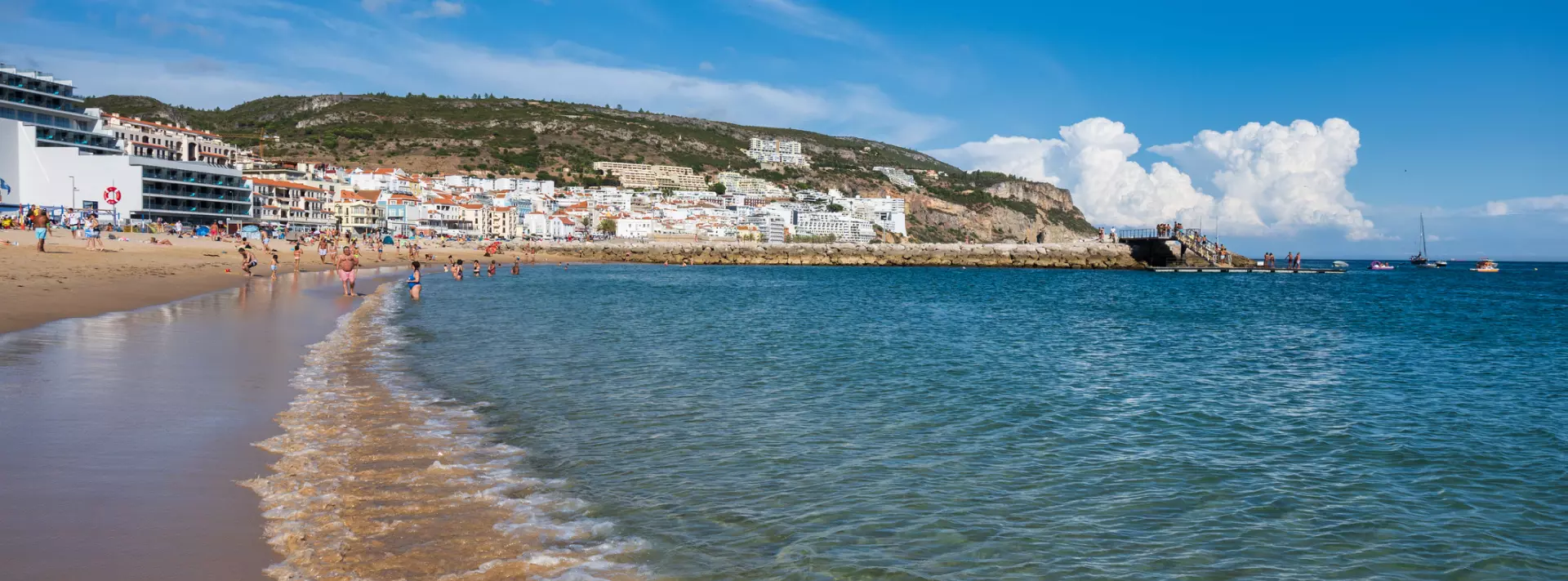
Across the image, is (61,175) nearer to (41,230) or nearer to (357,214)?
(357,214)

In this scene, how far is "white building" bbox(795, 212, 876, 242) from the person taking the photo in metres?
158

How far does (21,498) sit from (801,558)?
15.4 feet

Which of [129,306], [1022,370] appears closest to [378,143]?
[129,306]

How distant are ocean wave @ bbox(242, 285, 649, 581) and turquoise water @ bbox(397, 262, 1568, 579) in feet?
1.10

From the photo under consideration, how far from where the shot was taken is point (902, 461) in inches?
320

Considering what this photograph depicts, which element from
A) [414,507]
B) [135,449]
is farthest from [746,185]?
[414,507]

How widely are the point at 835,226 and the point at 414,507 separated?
15587 centimetres

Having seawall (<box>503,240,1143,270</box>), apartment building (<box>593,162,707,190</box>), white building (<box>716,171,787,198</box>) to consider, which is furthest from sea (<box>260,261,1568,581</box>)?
white building (<box>716,171,787,198</box>)

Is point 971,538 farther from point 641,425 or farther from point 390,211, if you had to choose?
point 390,211

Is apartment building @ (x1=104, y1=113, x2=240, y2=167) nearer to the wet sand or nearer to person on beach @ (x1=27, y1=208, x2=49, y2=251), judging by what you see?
person on beach @ (x1=27, y1=208, x2=49, y2=251)

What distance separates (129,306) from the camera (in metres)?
19.1

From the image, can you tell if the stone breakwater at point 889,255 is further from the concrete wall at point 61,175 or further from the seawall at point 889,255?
the concrete wall at point 61,175

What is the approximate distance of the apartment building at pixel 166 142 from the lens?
300 ft

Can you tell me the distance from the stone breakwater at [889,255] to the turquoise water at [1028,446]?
69937 mm
